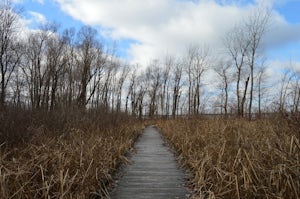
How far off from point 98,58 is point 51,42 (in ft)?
23.6

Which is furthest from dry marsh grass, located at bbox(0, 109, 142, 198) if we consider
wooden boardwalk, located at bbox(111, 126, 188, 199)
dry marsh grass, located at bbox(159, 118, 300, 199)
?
dry marsh grass, located at bbox(159, 118, 300, 199)

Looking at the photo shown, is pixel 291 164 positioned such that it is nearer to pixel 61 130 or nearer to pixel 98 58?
pixel 61 130

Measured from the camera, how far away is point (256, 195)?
449 centimetres

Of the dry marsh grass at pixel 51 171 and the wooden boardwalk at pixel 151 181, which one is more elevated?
the dry marsh grass at pixel 51 171

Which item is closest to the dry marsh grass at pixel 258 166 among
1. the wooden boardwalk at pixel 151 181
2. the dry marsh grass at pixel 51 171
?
the wooden boardwalk at pixel 151 181

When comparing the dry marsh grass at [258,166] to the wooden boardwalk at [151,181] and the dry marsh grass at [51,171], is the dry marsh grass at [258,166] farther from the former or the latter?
the dry marsh grass at [51,171]

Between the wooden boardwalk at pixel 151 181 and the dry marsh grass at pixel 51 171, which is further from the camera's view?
the wooden boardwalk at pixel 151 181

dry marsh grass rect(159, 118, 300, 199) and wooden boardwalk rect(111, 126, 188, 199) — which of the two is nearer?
dry marsh grass rect(159, 118, 300, 199)

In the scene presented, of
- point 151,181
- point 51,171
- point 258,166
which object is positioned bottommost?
point 151,181

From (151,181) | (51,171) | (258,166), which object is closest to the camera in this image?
(258,166)

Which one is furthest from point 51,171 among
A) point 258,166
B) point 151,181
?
point 258,166

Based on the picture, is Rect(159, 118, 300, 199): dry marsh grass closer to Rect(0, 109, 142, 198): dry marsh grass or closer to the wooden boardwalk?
the wooden boardwalk

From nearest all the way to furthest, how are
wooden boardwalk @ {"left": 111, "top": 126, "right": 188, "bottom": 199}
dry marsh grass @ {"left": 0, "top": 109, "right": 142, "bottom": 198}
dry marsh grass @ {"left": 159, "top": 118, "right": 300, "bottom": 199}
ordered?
1. dry marsh grass @ {"left": 159, "top": 118, "right": 300, "bottom": 199}
2. dry marsh grass @ {"left": 0, "top": 109, "right": 142, "bottom": 198}
3. wooden boardwalk @ {"left": 111, "top": 126, "right": 188, "bottom": 199}

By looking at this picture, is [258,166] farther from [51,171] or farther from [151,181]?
[51,171]
